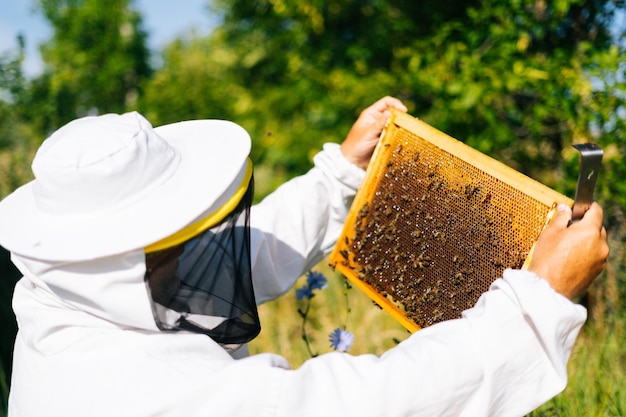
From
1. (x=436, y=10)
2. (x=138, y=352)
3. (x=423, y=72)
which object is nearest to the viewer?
(x=138, y=352)

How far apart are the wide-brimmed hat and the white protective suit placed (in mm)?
74

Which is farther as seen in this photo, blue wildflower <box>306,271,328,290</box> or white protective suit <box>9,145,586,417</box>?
blue wildflower <box>306,271,328,290</box>

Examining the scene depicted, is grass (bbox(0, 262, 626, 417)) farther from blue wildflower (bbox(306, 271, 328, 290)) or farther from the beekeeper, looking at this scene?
the beekeeper

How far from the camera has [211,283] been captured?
6.07 feet

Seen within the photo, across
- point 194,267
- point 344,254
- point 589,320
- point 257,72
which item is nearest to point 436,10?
point 589,320

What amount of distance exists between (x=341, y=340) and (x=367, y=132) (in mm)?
963

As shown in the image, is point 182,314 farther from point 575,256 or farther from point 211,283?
point 575,256

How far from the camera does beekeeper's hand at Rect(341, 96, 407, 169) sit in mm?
2607

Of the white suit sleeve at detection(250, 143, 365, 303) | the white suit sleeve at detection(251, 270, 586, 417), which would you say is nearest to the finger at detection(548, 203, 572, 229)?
the white suit sleeve at detection(251, 270, 586, 417)

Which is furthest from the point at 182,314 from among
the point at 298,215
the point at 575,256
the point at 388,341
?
the point at 388,341

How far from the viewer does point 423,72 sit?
4477 mm

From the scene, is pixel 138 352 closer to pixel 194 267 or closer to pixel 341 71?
pixel 194 267

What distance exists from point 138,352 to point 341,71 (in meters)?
4.38

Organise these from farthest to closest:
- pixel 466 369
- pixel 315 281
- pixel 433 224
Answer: pixel 315 281
pixel 433 224
pixel 466 369
